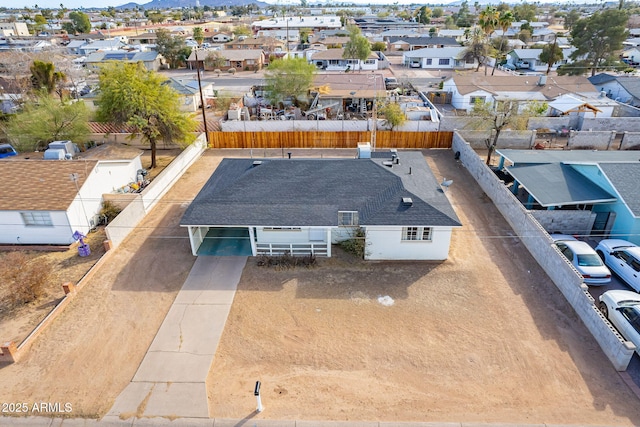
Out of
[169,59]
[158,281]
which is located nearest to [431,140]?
[158,281]

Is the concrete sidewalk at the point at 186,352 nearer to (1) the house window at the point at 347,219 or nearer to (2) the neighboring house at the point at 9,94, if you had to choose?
(1) the house window at the point at 347,219

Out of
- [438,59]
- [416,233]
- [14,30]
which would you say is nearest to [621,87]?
[438,59]

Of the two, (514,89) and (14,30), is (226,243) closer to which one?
(514,89)

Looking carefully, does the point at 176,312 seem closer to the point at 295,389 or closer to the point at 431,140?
the point at 295,389

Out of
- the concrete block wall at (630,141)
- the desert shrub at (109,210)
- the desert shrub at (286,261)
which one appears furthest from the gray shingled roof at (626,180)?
the desert shrub at (109,210)

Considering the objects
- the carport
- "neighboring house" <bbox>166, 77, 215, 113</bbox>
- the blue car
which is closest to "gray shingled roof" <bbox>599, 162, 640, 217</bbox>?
the carport
